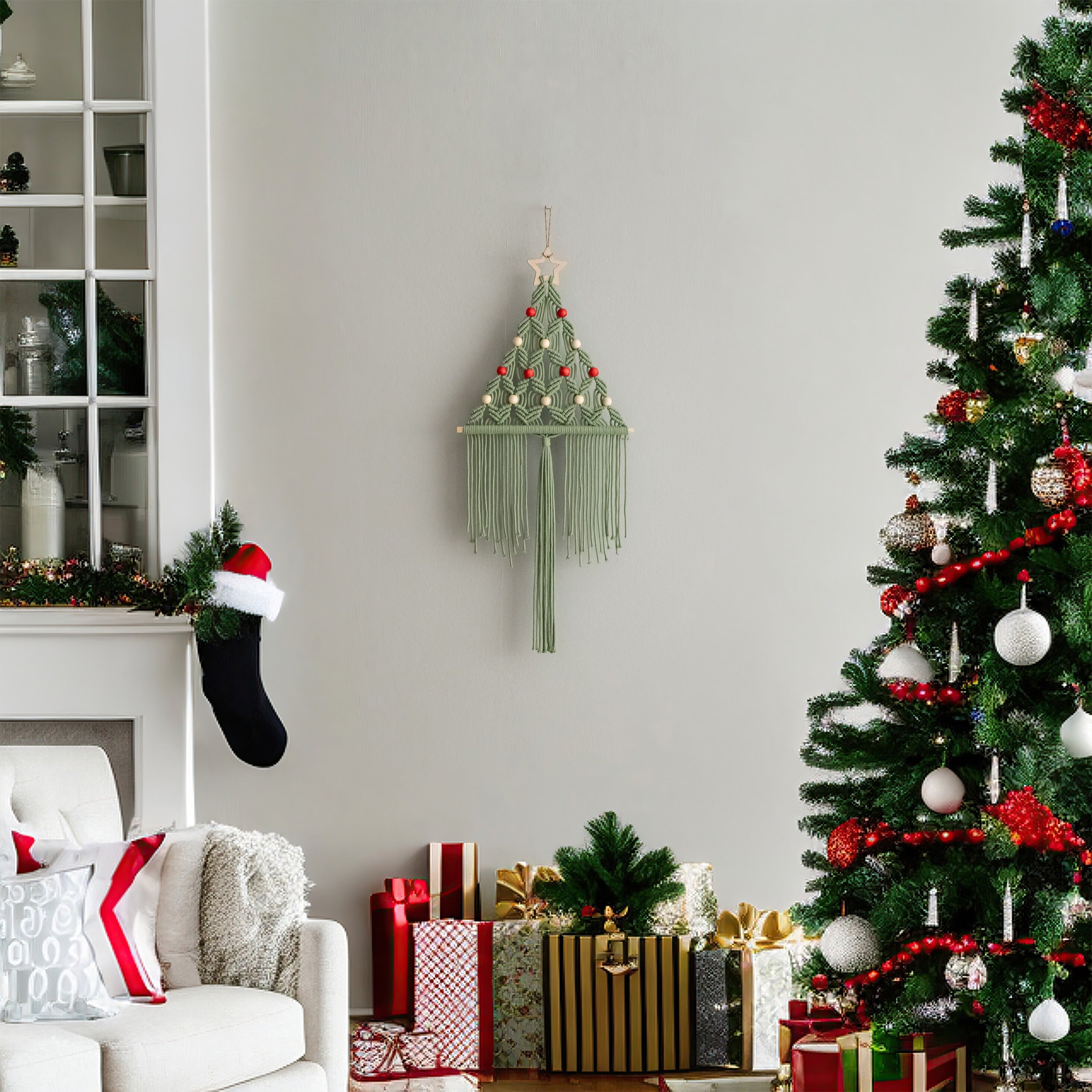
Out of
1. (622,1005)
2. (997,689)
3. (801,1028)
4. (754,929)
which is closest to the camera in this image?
(997,689)

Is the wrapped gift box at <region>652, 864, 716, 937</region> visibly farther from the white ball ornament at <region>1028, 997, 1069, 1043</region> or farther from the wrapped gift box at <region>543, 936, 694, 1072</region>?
the white ball ornament at <region>1028, 997, 1069, 1043</region>

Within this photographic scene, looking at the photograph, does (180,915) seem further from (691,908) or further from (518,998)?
(691,908)

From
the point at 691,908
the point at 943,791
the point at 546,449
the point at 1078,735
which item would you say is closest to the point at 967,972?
the point at 943,791

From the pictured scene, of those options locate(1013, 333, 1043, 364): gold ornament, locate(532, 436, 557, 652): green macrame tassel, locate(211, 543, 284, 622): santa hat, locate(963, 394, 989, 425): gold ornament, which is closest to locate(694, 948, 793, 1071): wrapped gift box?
locate(532, 436, 557, 652): green macrame tassel

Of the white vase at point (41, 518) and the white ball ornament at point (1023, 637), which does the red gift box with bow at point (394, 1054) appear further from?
the white ball ornament at point (1023, 637)

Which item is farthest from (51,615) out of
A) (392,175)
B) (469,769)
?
(392,175)

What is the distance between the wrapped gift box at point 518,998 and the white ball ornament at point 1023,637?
1661 millimetres

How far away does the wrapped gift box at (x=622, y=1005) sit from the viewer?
300 centimetres

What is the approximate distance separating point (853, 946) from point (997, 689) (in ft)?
1.44

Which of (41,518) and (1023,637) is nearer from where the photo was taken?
(1023,637)

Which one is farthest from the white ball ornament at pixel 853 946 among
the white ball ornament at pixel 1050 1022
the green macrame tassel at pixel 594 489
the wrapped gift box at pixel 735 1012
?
the green macrame tassel at pixel 594 489

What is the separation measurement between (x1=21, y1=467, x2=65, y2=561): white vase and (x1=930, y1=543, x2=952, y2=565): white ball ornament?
2342 mm

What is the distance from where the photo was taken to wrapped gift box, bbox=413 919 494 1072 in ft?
10.00

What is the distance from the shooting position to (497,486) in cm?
335
